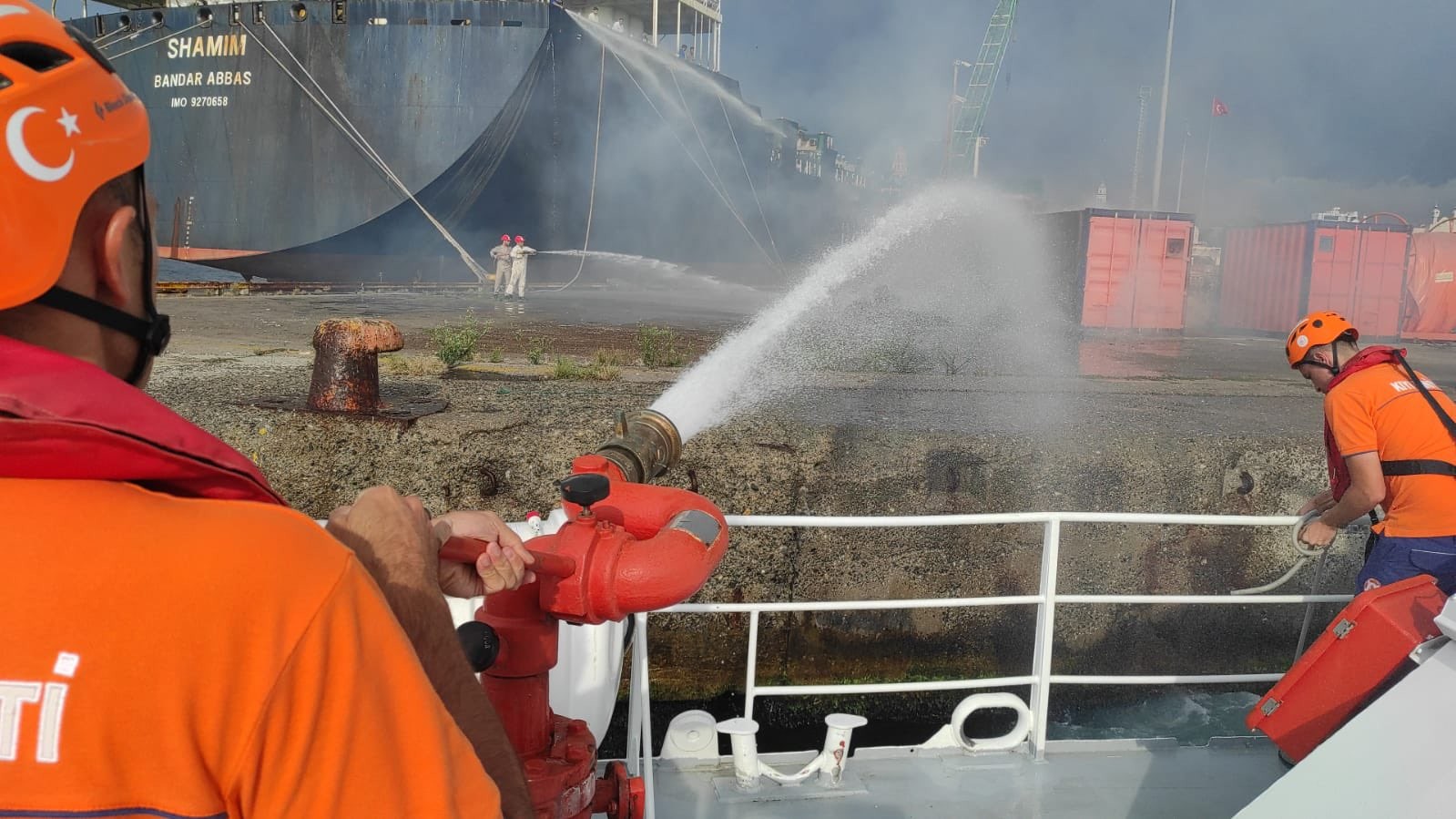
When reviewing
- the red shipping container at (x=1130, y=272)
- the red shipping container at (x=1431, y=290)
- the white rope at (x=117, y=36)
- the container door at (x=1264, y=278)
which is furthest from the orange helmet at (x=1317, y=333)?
the white rope at (x=117, y=36)

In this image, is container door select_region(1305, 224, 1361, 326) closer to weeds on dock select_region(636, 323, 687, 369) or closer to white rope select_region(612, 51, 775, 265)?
weeds on dock select_region(636, 323, 687, 369)

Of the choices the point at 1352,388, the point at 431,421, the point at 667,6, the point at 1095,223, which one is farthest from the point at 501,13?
the point at 1352,388

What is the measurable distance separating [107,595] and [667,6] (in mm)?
33820

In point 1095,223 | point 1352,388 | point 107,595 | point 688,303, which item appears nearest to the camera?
point 107,595

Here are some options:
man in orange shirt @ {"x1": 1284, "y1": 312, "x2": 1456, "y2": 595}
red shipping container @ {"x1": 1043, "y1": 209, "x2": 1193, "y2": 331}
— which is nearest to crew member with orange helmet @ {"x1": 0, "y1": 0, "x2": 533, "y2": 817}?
man in orange shirt @ {"x1": 1284, "y1": 312, "x2": 1456, "y2": 595}

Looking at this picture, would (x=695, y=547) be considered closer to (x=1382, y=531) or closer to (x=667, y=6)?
(x=1382, y=531)

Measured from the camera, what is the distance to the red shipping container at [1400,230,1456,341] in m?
18.2

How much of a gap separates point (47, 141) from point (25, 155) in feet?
0.10

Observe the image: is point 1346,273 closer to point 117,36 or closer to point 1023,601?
point 1023,601

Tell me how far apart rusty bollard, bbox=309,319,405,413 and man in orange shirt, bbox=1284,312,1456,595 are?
4.81m

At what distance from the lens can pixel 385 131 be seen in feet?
75.3

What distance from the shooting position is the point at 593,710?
105 inches

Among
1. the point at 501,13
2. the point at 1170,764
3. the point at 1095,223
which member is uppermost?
the point at 501,13

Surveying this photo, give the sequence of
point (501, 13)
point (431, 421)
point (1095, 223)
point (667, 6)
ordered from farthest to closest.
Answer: point (667, 6), point (501, 13), point (1095, 223), point (431, 421)
